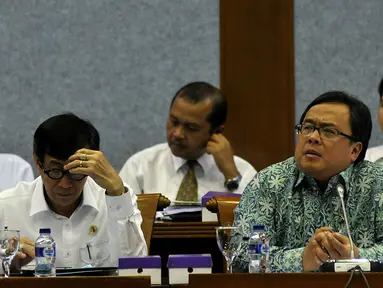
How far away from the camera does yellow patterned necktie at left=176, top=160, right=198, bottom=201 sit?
478 centimetres

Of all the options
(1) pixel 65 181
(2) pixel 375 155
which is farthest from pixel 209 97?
(1) pixel 65 181

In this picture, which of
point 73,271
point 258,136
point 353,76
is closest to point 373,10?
point 353,76

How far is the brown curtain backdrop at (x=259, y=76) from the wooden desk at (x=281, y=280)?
2.81m

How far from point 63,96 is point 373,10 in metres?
1.81

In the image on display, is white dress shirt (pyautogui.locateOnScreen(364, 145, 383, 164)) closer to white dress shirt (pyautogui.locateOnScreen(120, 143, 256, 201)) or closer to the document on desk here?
white dress shirt (pyautogui.locateOnScreen(120, 143, 256, 201))

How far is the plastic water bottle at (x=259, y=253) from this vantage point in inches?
111

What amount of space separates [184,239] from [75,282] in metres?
1.53

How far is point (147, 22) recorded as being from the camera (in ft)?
17.4

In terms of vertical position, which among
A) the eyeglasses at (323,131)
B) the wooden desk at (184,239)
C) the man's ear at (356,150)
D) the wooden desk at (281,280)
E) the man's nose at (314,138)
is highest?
the eyeglasses at (323,131)

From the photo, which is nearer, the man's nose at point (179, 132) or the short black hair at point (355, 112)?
the short black hair at point (355, 112)

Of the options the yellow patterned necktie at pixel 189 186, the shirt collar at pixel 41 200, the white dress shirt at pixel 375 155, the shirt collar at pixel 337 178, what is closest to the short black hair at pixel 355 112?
the shirt collar at pixel 337 178

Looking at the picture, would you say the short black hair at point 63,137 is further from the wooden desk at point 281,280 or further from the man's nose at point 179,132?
the man's nose at point 179,132

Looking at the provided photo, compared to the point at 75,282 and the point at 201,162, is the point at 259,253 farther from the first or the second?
the point at 201,162

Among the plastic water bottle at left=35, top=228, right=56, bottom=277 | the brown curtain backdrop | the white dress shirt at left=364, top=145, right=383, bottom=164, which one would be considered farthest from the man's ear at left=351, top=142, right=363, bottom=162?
the brown curtain backdrop
